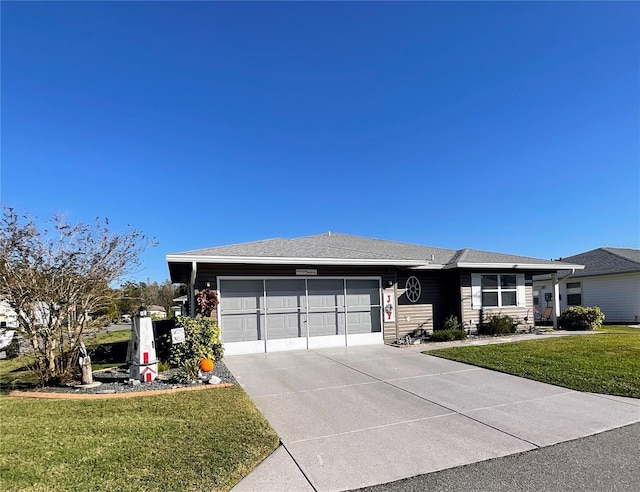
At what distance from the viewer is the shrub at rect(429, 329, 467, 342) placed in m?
12.3

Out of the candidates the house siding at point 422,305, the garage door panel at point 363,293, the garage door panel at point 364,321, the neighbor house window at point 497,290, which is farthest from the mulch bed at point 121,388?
the neighbor house window at point 497,290

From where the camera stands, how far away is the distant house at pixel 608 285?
19.1 metres

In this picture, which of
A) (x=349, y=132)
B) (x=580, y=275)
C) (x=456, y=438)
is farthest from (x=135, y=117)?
(x=580, y=275)

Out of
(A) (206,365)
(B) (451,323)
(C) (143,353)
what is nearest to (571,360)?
(B) (451,323)

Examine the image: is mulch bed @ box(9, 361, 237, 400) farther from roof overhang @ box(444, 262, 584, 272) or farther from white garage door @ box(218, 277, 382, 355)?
roof overhang @ box(444, 262, 584, 272)

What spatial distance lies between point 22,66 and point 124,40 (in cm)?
230

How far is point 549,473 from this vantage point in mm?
3332

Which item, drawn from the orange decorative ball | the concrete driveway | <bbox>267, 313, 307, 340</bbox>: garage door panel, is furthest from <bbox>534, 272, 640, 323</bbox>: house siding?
the orange decorative ball

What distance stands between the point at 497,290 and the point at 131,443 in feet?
44.8

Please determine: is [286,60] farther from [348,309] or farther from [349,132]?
[348,309]

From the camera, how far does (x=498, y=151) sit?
1494 cm

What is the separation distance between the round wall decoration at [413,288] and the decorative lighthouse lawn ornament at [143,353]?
8.89 m

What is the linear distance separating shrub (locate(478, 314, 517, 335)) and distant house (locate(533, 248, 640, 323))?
22.5 feet

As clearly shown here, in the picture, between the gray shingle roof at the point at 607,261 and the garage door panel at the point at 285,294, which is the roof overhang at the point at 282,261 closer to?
the garage door panel at the point at 285,294
